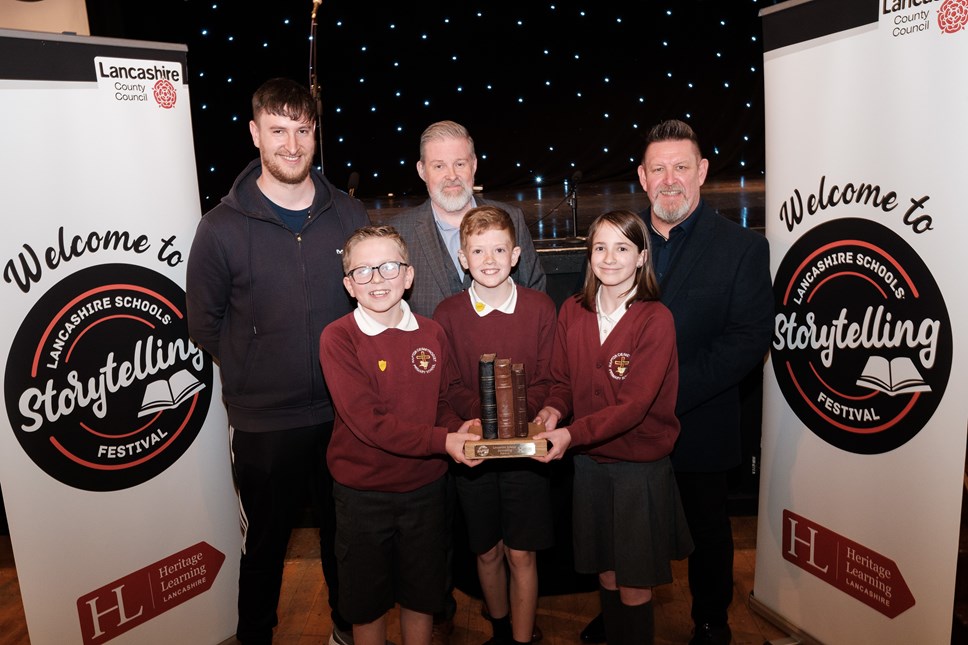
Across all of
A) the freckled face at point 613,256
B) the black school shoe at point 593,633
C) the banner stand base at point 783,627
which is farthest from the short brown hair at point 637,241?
the banner stand base at point 783,627

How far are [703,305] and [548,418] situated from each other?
63 cm

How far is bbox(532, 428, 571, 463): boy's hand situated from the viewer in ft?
6.54

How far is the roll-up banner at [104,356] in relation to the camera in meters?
2.19

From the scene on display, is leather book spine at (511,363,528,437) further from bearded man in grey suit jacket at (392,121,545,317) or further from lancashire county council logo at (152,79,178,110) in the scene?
lancashire county council logo at (152,79,178,110)

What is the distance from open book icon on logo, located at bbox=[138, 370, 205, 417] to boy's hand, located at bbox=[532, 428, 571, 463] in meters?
1.31

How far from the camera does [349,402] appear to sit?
2.03 metres

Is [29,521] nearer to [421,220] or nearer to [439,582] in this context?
[439,582]

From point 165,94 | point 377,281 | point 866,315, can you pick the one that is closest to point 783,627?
point 866,315

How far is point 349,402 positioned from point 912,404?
5.23ft

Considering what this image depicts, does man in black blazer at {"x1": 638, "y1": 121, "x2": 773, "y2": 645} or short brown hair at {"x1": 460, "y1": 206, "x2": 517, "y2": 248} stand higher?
short brown hair at {"x1": 460, "y1": 206, "x2": 517, "y2": 248}

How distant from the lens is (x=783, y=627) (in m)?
2.69

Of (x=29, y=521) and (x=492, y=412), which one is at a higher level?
(x=492, y=412)

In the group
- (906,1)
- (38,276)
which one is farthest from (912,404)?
(38,276)

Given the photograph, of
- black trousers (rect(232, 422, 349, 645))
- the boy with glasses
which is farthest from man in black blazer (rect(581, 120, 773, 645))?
black trousers (rect(232, 422, 349, 645))
